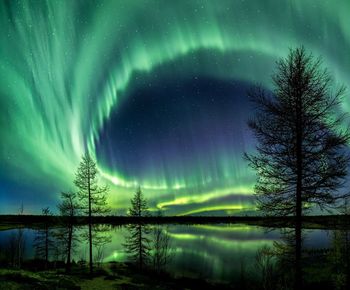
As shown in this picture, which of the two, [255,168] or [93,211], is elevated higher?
[255,168]

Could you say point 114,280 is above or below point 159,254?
above

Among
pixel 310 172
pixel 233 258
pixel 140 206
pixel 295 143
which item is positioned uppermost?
pixel 295 143

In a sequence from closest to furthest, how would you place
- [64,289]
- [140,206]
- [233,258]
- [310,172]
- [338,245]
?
[310,172]
[64,289]
[338,245]
[140,206]
[233,258]

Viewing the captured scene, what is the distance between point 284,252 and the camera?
38.3ft

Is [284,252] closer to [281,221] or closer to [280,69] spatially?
[281,221]

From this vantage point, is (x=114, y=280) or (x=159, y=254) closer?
(x=114, y=280)

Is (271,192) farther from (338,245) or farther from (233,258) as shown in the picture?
(233,258)

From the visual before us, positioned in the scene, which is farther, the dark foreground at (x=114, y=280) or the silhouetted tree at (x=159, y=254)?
the silhouetted tree at (x=159, y=254)

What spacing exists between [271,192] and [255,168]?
1.07m

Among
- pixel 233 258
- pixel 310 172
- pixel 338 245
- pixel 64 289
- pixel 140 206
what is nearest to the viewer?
pixel 310 172

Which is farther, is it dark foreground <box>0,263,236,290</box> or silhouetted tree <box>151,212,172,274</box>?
silhouetted tree <box>151,212,172,274</box>

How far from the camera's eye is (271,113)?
11961 mm

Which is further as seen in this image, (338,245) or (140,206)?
(140,206)

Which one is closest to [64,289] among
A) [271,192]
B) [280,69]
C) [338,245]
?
[271,192]
